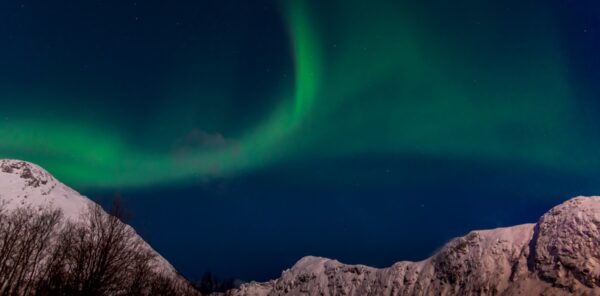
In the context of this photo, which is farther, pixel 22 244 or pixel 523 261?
pixel 523 261

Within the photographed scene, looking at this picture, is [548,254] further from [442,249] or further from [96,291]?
[96,291]

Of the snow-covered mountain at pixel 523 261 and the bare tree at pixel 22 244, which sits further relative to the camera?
the snow-covered mountain at pixel 523 261

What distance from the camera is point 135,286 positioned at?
127 feet

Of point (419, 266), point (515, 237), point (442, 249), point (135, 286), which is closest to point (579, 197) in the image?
point (515, 237)

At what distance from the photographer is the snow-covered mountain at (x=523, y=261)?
338 feet

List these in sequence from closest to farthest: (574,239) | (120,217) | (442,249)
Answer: (120,217) < (574,239) < (442,249)

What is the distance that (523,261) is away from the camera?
12362cm

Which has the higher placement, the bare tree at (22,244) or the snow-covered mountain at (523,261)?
the snow-covered mountain at (523,261)

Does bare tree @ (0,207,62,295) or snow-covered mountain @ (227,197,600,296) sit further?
snow-covered mountain @ (227,197,600,296)

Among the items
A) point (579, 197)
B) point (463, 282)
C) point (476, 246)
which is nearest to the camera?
point (579, 197)

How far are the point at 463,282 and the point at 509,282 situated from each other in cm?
1836

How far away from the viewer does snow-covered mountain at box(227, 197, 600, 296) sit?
338 ft

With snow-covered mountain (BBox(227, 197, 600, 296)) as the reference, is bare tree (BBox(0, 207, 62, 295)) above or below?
below

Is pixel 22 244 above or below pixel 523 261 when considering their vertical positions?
below
